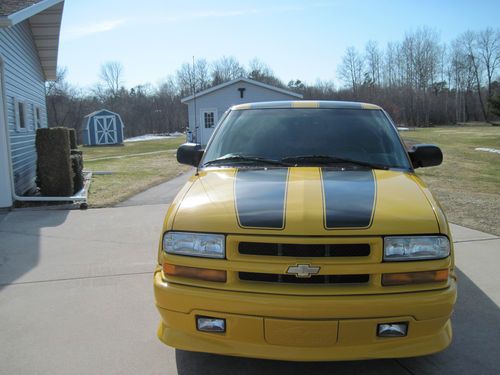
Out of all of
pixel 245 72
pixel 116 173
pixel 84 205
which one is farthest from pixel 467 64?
pixel 84 205

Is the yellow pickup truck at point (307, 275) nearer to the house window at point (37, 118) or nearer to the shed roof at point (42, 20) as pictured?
the shed roof at point (42, 20)

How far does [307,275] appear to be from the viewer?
2.50 meters

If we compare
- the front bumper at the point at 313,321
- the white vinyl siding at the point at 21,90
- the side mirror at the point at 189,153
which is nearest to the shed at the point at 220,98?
the white vinyl siding at the point at 21,90

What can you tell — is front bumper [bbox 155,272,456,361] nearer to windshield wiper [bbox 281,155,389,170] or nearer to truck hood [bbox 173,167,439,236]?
truck hood [bbox 173,167,439,236]

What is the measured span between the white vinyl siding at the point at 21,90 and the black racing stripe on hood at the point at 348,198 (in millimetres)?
8187

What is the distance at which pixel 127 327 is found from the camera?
3654 millimetres

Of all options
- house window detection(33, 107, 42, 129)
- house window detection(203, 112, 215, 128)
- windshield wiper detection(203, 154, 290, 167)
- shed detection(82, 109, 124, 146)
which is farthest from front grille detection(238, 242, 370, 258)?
shed detection(82, 109, 124, 146)

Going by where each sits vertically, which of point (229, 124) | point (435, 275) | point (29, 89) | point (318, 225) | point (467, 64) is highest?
point (467, 64)

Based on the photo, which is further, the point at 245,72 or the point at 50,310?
the point at 245,72

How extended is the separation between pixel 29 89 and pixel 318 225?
13551 millimetres

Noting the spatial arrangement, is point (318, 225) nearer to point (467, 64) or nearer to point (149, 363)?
point (149, 363)

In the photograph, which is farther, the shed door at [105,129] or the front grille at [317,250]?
the shed door at [105,129]

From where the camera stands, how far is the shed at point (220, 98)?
29.8 m

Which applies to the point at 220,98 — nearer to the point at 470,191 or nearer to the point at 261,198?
the point at 470,191
